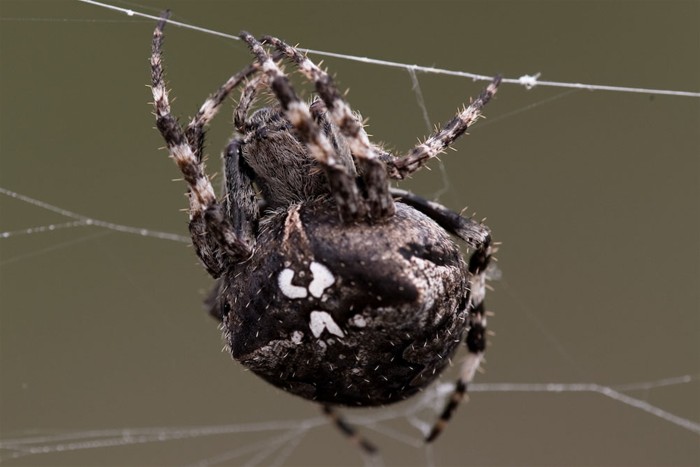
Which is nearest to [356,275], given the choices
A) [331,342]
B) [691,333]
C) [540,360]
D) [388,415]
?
[331,342]

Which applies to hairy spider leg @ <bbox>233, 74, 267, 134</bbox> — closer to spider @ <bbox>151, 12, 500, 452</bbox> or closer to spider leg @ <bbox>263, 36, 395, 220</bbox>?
spider @ <bbox>151, 12, 500, 452</bbox>

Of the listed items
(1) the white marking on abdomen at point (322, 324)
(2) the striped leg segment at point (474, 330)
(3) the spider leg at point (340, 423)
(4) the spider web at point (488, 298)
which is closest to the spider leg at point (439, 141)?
(2) the striped leg segment at point (474, 330)

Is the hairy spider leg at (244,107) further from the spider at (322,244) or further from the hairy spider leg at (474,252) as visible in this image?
the hairy spider leg at (474,252)

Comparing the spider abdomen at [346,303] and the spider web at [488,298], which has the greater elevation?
the spider web at [488,298]

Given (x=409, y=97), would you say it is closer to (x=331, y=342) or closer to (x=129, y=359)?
(x=129, y=359)

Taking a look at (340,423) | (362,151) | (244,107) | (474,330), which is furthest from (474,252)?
(340,423)

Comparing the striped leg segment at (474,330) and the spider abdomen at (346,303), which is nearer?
the spider abdomen at (346,303)

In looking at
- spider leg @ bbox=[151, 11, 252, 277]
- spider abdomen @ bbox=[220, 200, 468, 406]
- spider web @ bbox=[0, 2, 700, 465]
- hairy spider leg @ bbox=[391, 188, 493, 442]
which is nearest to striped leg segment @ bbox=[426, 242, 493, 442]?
hairy spider leg @ bbox=[391, 188, 493, 442]

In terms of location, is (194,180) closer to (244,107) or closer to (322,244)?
(244,107)
